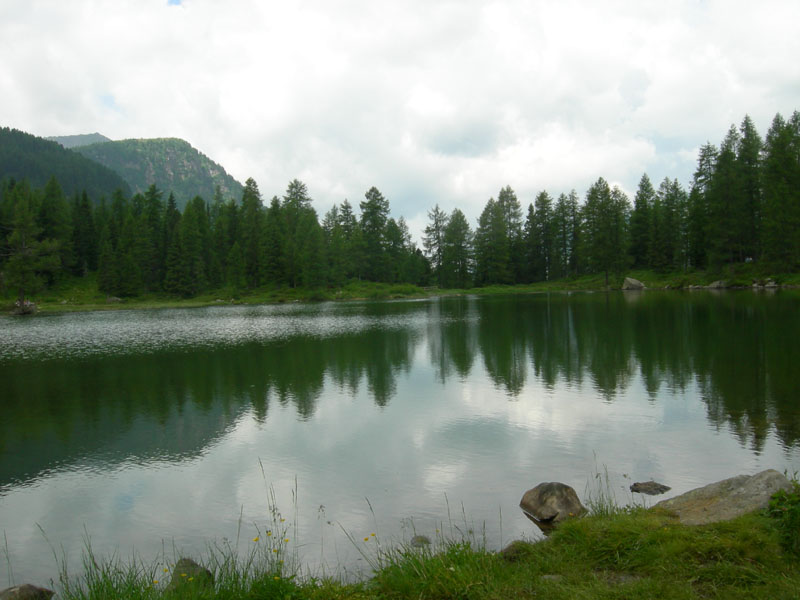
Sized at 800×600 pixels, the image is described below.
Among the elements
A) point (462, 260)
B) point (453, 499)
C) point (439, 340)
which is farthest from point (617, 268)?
point (453, 499)

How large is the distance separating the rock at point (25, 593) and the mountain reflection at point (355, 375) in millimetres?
6532

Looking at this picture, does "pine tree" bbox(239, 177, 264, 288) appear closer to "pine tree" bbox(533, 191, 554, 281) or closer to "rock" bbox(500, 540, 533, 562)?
"pine tree" bbox(533, 191, 554, 281)

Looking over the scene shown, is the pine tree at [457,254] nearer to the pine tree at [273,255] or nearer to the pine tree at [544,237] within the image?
the pine tree at [544,237]

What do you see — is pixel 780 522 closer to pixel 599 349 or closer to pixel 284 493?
pixel 284 493

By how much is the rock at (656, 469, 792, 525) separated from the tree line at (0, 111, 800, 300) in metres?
73.4

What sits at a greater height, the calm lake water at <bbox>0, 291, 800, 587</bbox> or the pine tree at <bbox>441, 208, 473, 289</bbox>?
the pine tree at <bbox>441, 208, 473, 289</bbox>

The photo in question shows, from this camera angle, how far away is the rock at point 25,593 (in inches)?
266

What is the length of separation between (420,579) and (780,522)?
426 cm

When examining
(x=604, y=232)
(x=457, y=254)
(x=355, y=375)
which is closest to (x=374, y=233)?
(x=457, y=254)

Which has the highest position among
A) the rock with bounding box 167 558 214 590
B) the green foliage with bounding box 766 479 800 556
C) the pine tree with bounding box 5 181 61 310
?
the pine tree with bounding box 5 181 61 310

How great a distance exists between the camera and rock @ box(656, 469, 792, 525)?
23.9 ft

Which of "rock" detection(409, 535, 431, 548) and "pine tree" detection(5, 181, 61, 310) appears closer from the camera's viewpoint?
"rock" detection(409, 535, 431, 548)

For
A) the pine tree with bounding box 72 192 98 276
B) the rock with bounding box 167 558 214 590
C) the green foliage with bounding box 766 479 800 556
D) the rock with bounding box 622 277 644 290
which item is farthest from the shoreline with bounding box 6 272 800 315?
the rock with bounding box 167 558 214 590

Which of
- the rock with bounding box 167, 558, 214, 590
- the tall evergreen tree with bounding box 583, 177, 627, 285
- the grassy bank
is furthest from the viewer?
the tall evergreen tree with bounding box 583, 177, 627, 285
